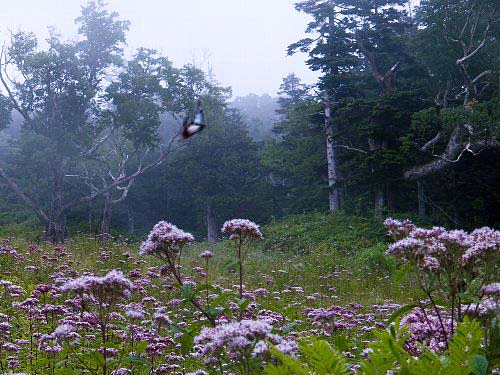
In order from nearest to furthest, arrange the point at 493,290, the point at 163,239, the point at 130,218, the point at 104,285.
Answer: the point at 493,290 → the point at 104,285 → the point at 163,239 → the point at 130,218

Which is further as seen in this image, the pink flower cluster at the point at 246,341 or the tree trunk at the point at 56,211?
the tree trunk at the point at 56,211

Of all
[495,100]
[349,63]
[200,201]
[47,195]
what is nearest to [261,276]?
[495,100]

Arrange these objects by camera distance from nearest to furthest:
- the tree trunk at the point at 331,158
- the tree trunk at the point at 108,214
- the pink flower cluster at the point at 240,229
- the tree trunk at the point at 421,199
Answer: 1. the pink flower cluster at the point at 240,229
2. the tree trunk at the point at 421,199
3. the tree trunk at the point at 331,158
4. the tree trunk at the point at 108,214

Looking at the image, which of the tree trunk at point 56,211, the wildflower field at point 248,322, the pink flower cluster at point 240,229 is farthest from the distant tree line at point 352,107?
the pink flower cluster at point 240,229

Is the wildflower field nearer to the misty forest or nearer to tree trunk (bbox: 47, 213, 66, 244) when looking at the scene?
the misty forest

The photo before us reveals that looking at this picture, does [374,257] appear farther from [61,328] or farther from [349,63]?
[349,63]

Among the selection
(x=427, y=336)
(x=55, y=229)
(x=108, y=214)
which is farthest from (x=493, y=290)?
(x=108, y=214)

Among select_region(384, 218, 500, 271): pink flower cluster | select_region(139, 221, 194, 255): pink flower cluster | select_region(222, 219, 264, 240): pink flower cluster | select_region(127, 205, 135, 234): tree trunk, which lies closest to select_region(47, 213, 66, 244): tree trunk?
select_region(127, 205, 135, 234): tree trunk

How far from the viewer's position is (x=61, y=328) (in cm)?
372

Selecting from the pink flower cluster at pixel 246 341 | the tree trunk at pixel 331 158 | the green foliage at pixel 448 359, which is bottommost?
the pink flower cluster at pixel 246 341

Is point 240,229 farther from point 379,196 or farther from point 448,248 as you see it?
point 379,196

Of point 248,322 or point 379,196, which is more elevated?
point 379,196

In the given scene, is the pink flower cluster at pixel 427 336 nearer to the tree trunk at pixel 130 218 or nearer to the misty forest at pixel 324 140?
the misty forest at pixel 324 140

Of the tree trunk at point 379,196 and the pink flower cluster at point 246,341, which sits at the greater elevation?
the tree trunk at point 379,196
